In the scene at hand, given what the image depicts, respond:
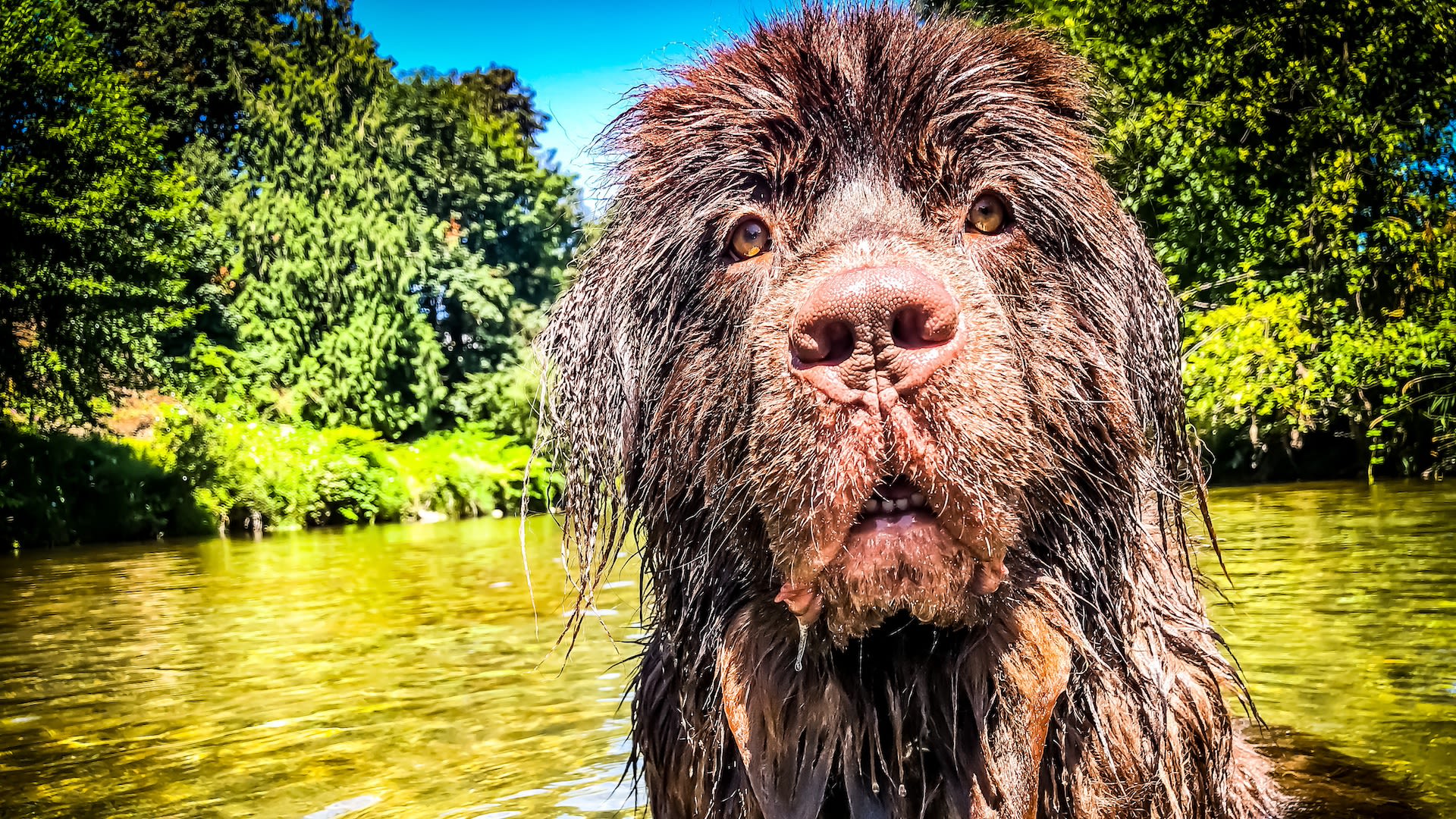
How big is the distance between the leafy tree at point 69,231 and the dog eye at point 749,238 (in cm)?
2386

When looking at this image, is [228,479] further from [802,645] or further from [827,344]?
[827,344]

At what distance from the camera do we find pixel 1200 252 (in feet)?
72.2

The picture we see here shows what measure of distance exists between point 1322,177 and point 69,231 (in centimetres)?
2470

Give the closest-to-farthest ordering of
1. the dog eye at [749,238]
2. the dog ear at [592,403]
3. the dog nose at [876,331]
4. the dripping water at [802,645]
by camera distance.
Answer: the dog nose at [876,331] < the dripping water at [802,645] < the dog eye at [749,238] < the dog ear at [592,403]

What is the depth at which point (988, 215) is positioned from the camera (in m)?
2.58

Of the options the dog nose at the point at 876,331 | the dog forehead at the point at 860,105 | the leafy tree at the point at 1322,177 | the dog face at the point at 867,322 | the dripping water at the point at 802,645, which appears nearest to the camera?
the dog nose at the point at 876,331

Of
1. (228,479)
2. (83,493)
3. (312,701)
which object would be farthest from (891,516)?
(228,479)

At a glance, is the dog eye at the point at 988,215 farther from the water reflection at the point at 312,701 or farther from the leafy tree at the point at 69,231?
the leafy tree at the point at 69,231

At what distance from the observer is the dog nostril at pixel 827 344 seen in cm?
205

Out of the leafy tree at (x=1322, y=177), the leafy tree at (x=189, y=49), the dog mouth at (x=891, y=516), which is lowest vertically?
the dog mouth at (x=891, y=516)

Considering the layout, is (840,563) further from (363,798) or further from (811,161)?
(363,798)

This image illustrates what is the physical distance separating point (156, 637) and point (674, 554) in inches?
285

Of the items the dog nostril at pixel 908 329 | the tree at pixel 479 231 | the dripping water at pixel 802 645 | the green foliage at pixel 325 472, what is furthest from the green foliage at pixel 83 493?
the dog nostril at pixel 908 329

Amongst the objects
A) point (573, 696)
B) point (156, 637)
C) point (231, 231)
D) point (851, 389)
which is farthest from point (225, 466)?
point (851, 389)
